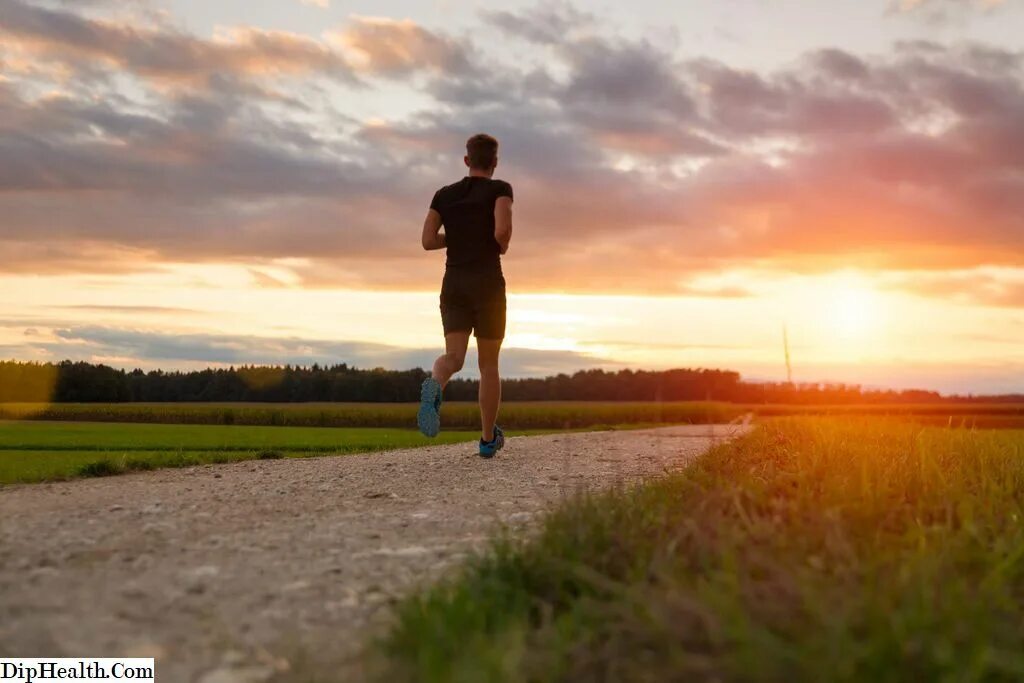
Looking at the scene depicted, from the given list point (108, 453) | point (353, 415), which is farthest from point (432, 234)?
point (353, 415)

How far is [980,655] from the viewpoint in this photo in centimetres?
225

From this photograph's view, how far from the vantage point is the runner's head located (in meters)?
7.84

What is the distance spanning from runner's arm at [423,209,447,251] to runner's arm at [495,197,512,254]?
1.84ft

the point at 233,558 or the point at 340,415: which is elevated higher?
the point at 340,415

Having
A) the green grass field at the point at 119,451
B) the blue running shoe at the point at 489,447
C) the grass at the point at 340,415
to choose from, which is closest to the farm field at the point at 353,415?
the grass at the point at 340,415

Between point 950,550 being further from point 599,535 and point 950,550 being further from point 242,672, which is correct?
point 242,672

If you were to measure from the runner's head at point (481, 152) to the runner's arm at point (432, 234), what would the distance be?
535mm

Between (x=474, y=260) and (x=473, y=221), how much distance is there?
0.33m

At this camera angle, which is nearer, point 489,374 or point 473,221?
point 473,221

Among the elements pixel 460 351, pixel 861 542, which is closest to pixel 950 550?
pixel 861 542

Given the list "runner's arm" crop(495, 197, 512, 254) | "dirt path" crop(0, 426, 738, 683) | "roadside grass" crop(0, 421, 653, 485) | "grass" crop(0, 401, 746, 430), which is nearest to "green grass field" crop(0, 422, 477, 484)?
"roadside grass" crop(0, 421, 653, 485)

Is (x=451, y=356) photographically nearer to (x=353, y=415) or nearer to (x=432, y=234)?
(x=432, y=234)

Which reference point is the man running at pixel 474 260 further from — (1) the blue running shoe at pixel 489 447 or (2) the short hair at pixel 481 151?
(1) the blue running shoe at pixel 489 447

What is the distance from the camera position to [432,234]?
7.85 metres
